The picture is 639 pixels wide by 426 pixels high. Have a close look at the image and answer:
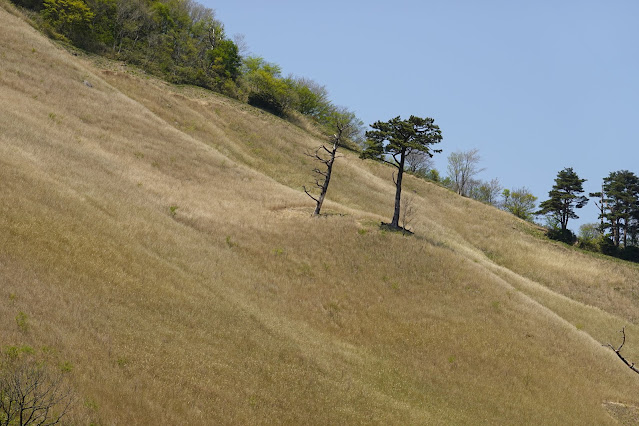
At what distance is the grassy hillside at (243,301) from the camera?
57.5 feet

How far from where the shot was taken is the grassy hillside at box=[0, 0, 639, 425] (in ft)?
57.5

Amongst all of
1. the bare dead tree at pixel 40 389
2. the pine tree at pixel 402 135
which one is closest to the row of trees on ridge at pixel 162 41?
the pine tree at pixel 402 135

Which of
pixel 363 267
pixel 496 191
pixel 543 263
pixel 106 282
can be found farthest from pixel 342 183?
pixel 496 191

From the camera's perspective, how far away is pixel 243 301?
86.6ft

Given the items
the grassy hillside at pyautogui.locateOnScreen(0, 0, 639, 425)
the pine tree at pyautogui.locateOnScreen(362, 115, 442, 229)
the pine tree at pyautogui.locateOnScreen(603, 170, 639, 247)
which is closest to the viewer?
the grassy hillside at pyautogui.locateOnScreen(0, 0, 639, 425)

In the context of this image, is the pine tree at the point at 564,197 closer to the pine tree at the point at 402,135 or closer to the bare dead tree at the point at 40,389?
the pine tree at the point at 402,135

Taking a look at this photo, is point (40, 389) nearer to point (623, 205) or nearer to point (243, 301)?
point (243, 301)

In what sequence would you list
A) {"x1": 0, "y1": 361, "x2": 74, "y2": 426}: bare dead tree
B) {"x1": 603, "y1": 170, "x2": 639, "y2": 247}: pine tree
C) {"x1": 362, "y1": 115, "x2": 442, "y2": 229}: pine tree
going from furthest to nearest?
{"x1": 603, "y1": 170, "x2": 639, "y2": 247}: pine tree
{"x1": 362, "y1": 115, "x2": 442, "y2": 229}: pine tree
{"x1": 0, "y1": 361, "x2": 74, "y2": 426}: bare dead tree

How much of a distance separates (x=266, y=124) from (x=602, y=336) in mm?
53756

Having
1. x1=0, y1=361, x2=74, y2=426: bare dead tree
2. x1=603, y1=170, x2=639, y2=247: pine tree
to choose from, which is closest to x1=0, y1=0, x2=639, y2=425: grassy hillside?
x1=0, y1=361, x2=74, y2=426: bare dead tree

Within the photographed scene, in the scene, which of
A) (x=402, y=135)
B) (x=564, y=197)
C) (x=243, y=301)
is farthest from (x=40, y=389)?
(x=564, y=197)

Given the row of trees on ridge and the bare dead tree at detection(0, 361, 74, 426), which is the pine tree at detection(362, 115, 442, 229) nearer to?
the bare dead tree at detection(0, 361, 74, 426)

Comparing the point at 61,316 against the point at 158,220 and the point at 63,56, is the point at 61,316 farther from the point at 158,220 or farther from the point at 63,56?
the point at 63,56

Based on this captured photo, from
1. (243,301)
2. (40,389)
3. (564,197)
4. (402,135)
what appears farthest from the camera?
(564,197)
